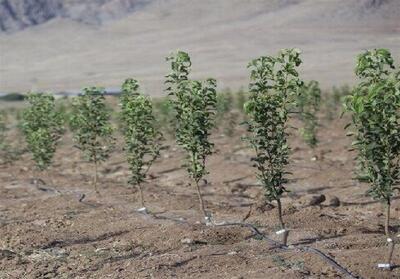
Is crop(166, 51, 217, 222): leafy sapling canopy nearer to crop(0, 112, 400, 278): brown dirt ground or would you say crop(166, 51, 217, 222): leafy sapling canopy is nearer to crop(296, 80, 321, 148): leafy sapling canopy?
crop(0, 112, 400, 278): brown dirt ground

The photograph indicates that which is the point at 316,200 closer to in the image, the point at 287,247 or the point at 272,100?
the point at 287,247

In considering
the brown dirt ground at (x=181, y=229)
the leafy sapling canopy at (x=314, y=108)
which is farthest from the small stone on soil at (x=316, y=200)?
the leafy sapling canopy at (x=314, y=108)

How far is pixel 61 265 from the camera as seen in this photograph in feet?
49.2

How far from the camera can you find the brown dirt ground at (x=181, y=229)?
13969 millimetres

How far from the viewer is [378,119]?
12.4 m

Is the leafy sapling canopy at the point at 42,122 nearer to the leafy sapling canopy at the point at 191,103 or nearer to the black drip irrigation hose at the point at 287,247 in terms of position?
the black drip irrigation hose at the point at 287,247

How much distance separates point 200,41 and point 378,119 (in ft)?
508

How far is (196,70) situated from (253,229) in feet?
378

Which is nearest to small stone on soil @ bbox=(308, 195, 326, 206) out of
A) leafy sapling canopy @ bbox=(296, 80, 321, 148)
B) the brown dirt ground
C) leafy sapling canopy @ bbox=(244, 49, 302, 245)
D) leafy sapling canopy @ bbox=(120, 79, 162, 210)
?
the brown dirt ground

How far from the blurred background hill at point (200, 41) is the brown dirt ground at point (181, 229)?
81.2 m

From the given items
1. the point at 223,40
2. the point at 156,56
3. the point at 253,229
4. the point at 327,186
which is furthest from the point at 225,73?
the point at 253,229

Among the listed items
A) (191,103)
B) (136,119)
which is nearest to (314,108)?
(136,119)

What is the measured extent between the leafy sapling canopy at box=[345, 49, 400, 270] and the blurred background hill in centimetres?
9487

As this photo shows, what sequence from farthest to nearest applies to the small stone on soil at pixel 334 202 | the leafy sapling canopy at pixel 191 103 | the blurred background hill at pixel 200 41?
the blurred background hill at pixel 200 41
the small stone on soil at pixel 334 202
the leafy sapling canopy at pixel 191 103
